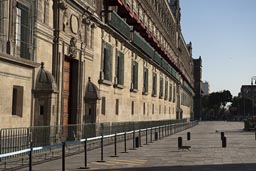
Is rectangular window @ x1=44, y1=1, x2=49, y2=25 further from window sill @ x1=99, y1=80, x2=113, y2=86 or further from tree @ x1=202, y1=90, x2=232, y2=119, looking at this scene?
tree @ x1=202, y1=90, x2=232, y2=119

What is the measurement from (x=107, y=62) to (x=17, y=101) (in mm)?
13996

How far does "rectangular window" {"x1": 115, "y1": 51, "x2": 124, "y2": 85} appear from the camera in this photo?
1409 inches

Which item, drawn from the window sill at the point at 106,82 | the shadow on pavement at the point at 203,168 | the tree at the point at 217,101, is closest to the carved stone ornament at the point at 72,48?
the window sill at the point at 106,82

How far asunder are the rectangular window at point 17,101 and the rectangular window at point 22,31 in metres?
1.40

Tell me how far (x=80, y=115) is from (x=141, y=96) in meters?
20.0

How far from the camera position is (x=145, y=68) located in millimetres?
49375

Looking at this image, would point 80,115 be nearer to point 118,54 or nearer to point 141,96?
point 118,54

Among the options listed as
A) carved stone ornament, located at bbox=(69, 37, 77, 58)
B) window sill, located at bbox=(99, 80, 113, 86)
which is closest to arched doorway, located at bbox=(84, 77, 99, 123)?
window sill, located at bbox=(99, 80, 113, 86)

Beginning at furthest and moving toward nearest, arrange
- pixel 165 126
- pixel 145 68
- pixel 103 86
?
pixel 145 68 < pixel 165 126 < pixel 103 86

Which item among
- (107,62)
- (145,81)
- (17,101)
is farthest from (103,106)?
(145,81)

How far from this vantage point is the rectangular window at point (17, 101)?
18656 millimetres

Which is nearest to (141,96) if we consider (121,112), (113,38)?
(121,112)

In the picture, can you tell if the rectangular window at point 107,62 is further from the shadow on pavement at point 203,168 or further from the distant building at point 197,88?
the distant building at point 197,88

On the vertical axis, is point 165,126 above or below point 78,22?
below
